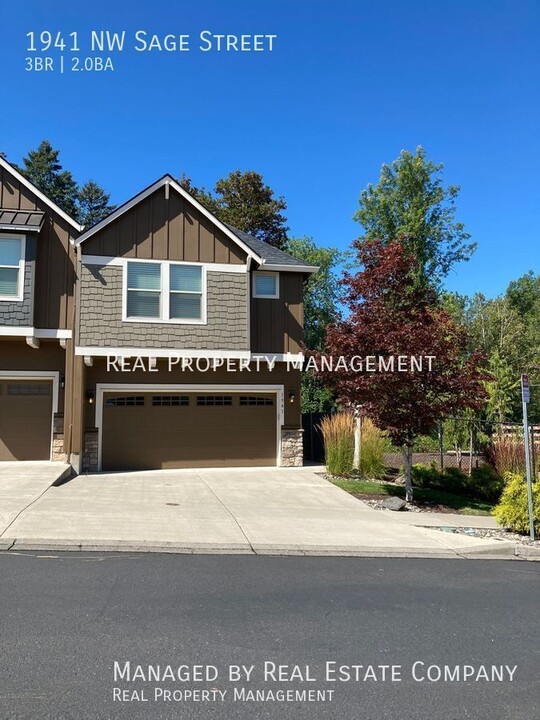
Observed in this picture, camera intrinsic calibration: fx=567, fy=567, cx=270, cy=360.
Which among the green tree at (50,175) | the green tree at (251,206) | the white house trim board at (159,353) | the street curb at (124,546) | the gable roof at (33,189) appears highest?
the green tree at (50,175)

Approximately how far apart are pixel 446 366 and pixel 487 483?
144 inches

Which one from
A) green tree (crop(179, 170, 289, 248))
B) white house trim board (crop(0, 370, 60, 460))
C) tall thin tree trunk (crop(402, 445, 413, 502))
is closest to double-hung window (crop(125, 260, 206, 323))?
white house trim board (crop(0, 370, 60, 460))

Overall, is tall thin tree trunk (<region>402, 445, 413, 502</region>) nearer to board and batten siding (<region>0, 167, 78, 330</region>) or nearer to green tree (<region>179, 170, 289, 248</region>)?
board and batten siding (<region>0, 167, 78, 330</region>)

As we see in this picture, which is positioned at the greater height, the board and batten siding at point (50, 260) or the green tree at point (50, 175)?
the green tree at point (50, 175)

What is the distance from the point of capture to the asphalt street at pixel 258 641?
3.62 m

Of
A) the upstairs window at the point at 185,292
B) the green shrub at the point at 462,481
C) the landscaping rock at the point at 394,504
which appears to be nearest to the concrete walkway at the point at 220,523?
the landscaping rock at the point at 394,504

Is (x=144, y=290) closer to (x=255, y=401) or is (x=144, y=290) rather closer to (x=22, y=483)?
(x=255, y=401)

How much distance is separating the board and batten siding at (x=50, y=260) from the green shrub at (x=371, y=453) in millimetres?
8347

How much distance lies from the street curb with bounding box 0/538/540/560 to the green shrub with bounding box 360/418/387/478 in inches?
252

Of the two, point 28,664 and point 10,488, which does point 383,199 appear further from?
point 28,664

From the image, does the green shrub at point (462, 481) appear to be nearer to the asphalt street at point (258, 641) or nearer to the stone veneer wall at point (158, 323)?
the stone veneer wall at point (158, 323)

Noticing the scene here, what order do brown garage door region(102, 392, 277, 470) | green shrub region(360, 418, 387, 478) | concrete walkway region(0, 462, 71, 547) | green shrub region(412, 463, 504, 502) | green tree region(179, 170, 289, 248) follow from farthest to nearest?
green tree region(179, 170, 289, 248) < brown garage door region(102, 392, 277, 470) < green shrub region(360, 418, 387, 478) < green shrub region(412, 463, 504, 502) < concrete walkway region(0, 462, 71, 547)

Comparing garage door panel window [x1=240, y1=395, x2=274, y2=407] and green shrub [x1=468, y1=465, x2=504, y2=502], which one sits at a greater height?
garage door panel window [x1=240, y1=395, x2=274, y2=407]

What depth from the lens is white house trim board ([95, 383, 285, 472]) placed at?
15.3m
